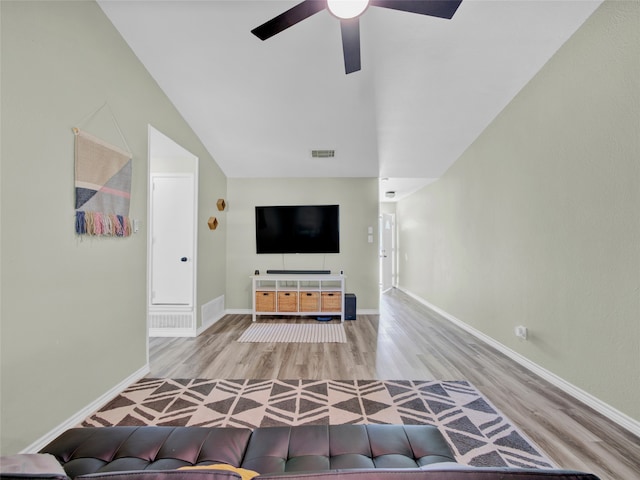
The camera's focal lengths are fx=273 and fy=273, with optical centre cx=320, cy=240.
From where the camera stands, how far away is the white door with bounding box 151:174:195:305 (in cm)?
361

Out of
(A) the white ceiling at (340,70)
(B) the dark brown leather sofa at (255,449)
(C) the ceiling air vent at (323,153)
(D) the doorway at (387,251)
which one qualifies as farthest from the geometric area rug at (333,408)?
(D) the doorway at (387,251)

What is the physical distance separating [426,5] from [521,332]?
2.91 metres

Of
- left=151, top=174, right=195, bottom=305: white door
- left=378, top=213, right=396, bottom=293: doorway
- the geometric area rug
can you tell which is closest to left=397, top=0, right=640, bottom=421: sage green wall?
the geometric area rug

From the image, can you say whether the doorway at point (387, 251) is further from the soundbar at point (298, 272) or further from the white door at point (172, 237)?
the white door at point (172, 237)

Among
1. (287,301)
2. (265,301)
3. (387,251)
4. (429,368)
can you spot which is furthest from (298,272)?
(387,251)

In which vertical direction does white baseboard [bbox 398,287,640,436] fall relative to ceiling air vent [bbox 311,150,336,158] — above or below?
below

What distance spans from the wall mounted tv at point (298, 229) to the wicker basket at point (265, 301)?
2.35 ft

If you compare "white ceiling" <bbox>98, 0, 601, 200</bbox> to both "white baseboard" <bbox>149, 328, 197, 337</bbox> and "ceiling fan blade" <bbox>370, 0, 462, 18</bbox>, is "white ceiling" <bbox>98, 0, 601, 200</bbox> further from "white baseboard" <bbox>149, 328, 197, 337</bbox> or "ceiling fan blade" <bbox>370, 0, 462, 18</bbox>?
"white baseboard" <bbox>149, 328, 197, 337</bbox>

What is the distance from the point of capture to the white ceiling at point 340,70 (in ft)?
6.91

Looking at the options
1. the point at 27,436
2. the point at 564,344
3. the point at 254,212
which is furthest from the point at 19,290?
the point at 564,344

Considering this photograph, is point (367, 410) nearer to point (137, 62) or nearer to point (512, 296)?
point (512, 296)

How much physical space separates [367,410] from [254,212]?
11.5 ft

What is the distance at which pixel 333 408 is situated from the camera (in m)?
1.99

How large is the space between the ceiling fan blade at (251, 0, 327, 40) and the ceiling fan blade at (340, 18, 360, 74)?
0.55ft
